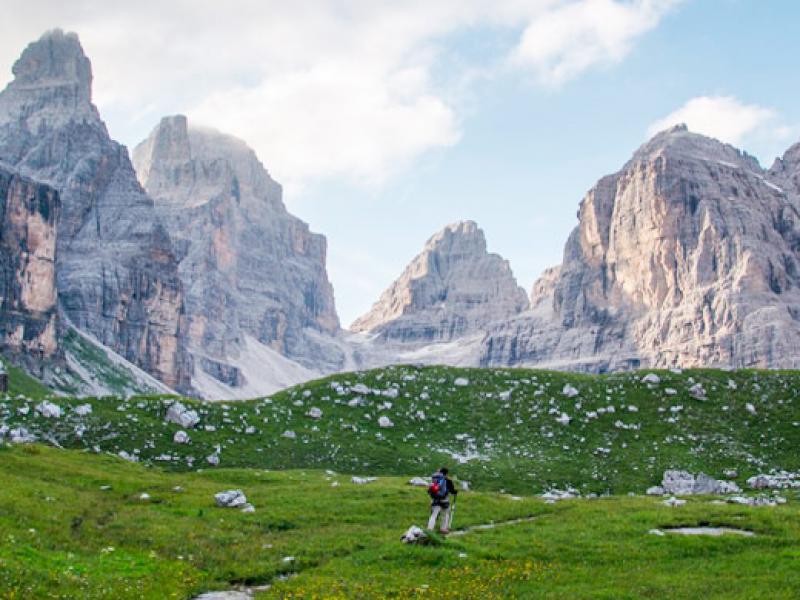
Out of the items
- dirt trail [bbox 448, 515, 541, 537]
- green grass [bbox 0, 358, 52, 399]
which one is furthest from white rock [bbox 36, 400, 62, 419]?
green grass [bbox 0, 358, 52, 399]

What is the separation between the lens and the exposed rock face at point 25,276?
180m

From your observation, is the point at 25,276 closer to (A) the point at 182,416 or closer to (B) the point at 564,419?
(A) the point at 182,416

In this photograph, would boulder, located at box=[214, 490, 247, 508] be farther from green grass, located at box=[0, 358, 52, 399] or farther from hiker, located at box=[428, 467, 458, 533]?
green grass, located at box=[0, 358, 52, 399]

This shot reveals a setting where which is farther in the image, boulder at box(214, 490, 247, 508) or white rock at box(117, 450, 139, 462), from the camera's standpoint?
white rock at box(117, 450, 139, 462)

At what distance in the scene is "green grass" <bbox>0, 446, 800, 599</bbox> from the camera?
63.2 ft

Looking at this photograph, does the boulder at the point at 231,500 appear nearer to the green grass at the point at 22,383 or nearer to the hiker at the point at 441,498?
the hiker at the point at 441,498

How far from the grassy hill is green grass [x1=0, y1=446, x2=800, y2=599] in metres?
15.3

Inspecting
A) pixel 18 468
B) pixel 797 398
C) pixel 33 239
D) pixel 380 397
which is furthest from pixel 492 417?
pixel 33 239

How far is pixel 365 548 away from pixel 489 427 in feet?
117

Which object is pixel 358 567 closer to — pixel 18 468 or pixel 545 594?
pixel 545 594

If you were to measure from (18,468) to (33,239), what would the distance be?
176941 mm

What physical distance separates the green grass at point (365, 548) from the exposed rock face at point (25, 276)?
16091 cm

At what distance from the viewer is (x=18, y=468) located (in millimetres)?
37125

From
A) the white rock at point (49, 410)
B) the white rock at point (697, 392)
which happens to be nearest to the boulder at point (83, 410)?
the white rock at point (49, 410)
